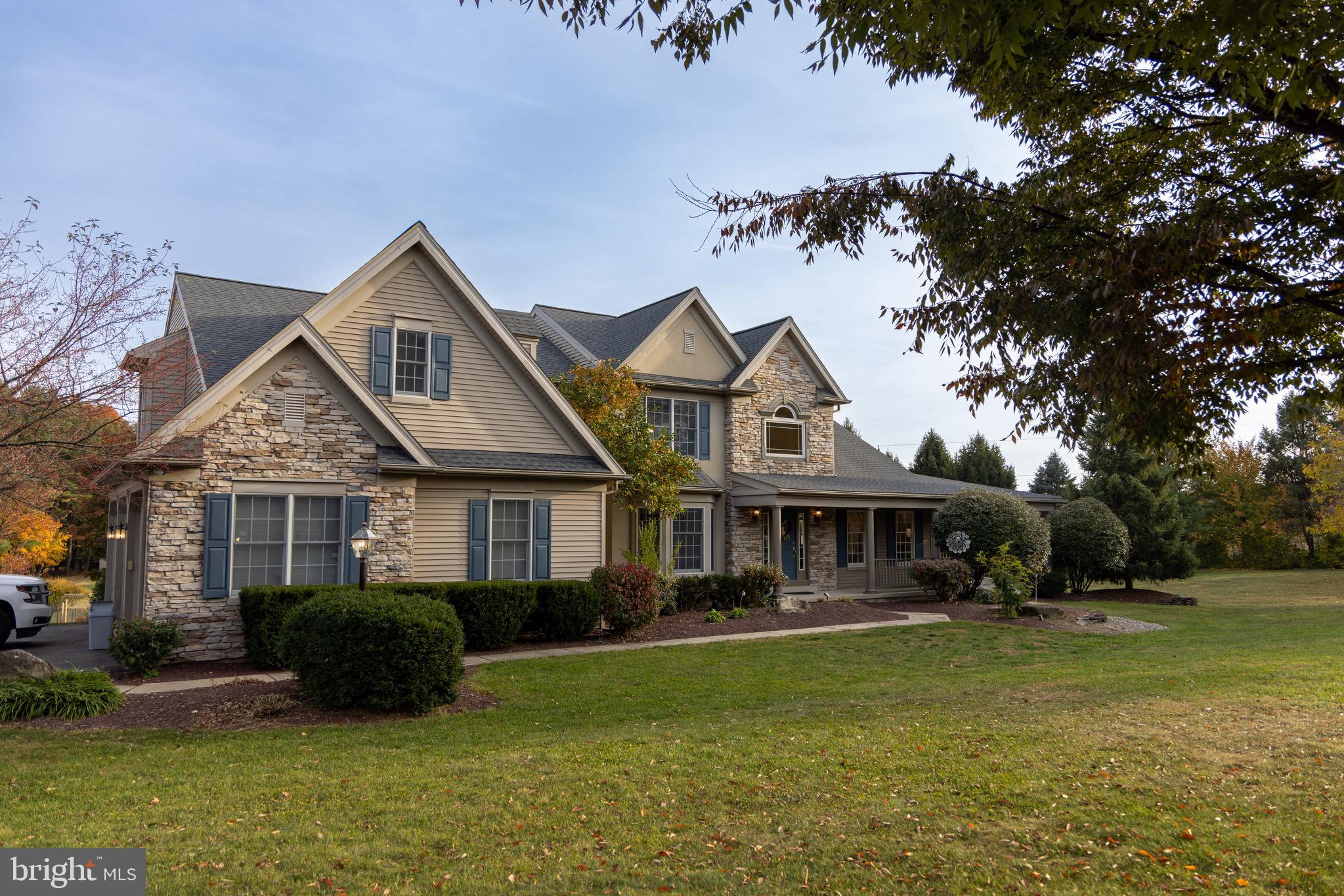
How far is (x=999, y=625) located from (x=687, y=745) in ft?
42.3

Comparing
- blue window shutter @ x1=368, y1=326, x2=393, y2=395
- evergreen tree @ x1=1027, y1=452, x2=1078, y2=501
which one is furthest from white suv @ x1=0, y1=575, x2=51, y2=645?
evergreen tree @ x1=1027, y1=452, x2=1078, y2=501

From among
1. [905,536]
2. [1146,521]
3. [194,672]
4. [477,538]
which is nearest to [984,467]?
[1146,521]

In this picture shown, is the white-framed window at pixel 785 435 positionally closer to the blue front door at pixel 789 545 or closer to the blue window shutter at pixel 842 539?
the blue front door at pixel 789 545

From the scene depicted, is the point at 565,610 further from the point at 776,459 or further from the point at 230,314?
the point at 776,459

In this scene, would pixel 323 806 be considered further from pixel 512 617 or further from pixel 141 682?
pixel 512 617

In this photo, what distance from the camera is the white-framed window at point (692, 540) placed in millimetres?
22562

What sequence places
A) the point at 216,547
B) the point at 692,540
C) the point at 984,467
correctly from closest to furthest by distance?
the point at 216,547
the point at 692,540
the point at 984,467

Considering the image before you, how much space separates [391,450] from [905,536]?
58.9 ft

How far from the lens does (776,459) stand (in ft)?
81.1

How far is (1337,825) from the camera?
5.38 meters

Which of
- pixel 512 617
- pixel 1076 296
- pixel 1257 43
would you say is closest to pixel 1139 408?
pixel 1076 296

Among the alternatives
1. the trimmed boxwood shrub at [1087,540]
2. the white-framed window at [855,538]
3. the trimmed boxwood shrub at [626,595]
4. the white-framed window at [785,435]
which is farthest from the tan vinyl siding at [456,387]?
the trimmed boxwood shrub at [1087,540]

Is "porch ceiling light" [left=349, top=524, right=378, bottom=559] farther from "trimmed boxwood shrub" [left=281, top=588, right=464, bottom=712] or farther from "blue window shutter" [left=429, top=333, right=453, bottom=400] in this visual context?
"blue window shutter" [left=429, top=333, right=453, bottom=400]

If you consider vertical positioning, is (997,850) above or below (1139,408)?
below
